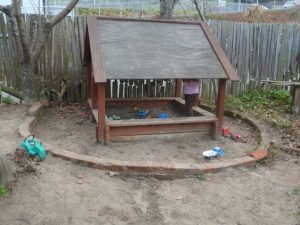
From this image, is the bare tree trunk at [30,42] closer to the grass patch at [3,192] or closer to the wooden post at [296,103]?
the grass patch at [3,192]

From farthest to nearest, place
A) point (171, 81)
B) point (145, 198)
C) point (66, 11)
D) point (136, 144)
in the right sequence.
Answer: point (171, 81) < point (66, 11) < point (136, 144) < point (145, 198)

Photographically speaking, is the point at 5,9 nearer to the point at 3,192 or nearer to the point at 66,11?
the point at 66,11

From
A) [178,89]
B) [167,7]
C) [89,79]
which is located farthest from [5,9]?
[178,89]

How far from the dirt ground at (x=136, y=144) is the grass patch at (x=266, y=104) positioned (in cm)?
81

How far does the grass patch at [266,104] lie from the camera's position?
6.87 metres

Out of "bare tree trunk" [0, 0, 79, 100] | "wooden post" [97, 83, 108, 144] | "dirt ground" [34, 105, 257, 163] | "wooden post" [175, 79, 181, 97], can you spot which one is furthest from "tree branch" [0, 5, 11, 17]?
"wooden post" [175, 79, 181, 97]

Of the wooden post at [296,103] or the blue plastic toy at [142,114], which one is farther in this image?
the wooden post at [296,103]

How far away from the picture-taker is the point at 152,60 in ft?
16.7

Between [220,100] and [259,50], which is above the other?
[259,50]

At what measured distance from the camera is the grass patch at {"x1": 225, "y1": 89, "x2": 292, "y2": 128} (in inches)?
Result: 271

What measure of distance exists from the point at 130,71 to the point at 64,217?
2355mm

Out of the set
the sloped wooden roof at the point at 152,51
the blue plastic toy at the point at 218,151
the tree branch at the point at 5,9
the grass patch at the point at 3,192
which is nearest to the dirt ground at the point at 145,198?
the grass patch at the point at 3,192

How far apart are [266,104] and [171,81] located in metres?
2.28

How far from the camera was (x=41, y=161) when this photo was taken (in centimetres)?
410
